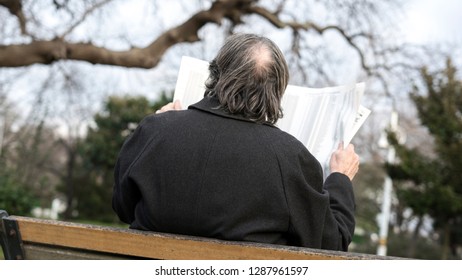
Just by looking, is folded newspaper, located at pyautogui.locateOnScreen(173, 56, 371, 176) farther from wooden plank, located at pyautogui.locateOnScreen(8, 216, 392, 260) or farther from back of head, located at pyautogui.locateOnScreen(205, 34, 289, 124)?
wooden plank, located at pyautogui.locateOnScreen(8, 216, 392, 260)

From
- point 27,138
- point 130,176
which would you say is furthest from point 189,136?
point 27,138

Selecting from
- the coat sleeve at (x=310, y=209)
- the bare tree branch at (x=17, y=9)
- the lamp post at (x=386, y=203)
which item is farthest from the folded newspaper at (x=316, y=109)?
the lamp post at (x=386, y=203)

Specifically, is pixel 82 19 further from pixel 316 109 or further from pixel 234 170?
pixel 234 170

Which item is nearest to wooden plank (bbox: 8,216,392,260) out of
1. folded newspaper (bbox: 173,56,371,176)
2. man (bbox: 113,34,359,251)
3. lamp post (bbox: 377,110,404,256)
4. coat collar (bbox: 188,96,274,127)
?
man (bbox: 113,34,359,251)

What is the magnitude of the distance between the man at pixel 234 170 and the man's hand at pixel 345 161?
268mm

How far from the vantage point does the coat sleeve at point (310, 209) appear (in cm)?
192

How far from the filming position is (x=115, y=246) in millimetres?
1699

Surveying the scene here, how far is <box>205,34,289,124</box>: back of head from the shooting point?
79.0 inches

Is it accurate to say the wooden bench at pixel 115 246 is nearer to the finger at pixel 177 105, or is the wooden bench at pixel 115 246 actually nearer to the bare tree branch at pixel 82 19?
the finger at pixel 177 105

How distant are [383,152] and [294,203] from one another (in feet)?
88.1

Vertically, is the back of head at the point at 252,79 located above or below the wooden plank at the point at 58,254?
above

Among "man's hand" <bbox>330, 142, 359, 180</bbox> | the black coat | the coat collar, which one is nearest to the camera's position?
the black coat

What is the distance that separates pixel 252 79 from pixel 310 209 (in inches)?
16.3
